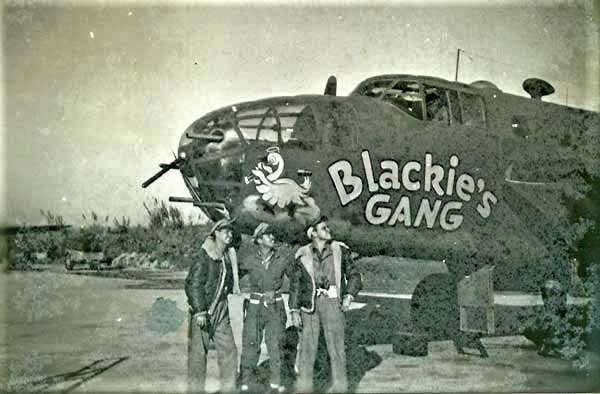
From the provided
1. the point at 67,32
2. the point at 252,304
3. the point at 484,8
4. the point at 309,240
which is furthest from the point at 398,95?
the point at 67,32

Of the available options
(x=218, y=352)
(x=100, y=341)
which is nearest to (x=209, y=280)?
(x=218, y=352)

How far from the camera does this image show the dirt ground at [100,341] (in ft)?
14.5

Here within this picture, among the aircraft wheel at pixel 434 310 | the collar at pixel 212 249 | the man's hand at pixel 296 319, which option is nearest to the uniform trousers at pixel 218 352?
the collar at pixel 212 249

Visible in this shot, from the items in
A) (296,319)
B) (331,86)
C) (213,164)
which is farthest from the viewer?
(331,86)

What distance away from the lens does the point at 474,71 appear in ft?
15.9

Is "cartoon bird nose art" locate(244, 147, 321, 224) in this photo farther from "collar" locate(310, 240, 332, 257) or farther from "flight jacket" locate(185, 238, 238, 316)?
"flight jacket" locate(185, 238, 238, 316)

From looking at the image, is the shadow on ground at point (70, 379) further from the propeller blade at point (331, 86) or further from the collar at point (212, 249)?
the propeller blade at point (331, 86)

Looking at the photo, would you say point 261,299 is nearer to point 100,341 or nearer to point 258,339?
point 258,339

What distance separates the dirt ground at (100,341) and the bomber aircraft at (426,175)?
628 mm

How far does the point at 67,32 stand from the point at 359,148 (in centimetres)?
229

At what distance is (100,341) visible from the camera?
175 inches

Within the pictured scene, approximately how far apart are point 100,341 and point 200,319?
29.3 inches

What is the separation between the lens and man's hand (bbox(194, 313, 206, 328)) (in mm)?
4371

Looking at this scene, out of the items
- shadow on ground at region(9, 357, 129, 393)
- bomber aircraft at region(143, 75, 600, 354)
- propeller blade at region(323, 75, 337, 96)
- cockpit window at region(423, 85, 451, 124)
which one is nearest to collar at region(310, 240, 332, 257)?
bomber aircraft at region(143, 75, 600, 354)
